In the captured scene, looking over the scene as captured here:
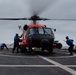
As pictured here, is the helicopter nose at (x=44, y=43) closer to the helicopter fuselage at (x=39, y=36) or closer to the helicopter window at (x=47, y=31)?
the helicopter fuselage at (x=39, y=36)

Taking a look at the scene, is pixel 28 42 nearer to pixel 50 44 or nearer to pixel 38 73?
pixel 50 44

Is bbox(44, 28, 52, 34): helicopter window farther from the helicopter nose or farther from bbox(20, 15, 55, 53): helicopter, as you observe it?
the helicopter nose

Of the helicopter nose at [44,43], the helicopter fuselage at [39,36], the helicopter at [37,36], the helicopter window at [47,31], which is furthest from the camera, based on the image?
the helicopter window at [47,31]

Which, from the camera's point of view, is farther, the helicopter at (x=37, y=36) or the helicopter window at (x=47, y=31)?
the helicopter window at (x=47, y=31)

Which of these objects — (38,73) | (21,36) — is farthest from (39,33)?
(38,73)

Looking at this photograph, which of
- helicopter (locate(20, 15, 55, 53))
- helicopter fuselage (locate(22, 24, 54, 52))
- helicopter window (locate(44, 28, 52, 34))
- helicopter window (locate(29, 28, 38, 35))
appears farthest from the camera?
helicopter window (locate(44, 28, 52, 34))

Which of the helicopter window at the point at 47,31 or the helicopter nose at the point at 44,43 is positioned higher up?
the helicopter window at the point at 47,31

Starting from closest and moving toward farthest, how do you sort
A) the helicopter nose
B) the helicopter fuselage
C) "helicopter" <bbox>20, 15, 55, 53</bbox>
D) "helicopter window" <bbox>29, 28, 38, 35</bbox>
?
1. the helicopter nose
2. the helicopter fuselage
3. "helicopter" <bbox>20, 15, 55, 53</bbox>
4. "helicopter window" <bbox>29, 28, 38, 35</bbox>

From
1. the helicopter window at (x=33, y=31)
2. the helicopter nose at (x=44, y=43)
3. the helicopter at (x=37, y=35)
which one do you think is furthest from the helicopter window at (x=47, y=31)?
the helicopter nose at (x=44, y=43)

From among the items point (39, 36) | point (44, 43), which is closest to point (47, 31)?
point (39, 36)

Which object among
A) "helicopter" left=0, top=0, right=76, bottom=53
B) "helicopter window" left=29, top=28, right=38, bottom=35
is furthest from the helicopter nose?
"helicopter window" left=29, top=28, right=38, bottom=35

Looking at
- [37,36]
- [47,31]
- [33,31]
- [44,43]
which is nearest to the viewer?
[44,43]

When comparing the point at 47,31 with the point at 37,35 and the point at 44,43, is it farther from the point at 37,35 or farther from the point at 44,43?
the point at 44,43

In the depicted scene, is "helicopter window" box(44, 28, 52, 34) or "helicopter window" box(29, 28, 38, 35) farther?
"helicopter window" box(44, 28, 52, 34)
